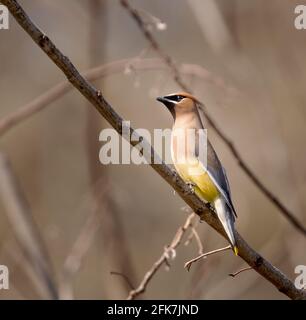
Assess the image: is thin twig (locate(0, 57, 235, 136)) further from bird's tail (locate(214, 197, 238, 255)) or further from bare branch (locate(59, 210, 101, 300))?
bare branch (locate(59, 210, 101, 300))

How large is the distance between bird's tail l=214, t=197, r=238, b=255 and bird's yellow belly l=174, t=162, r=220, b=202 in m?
0.10

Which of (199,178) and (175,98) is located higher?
(175,98)

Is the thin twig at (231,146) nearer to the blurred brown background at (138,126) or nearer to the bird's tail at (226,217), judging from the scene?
the bird's tail at (226,217)

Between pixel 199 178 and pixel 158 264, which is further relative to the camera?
pixel 199 178

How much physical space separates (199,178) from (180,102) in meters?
0.47

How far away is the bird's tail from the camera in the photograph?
9.80 ft

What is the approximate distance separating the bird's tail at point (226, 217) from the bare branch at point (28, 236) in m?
0.93

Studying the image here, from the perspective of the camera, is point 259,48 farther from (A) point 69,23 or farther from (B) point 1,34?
(B) point 1,34

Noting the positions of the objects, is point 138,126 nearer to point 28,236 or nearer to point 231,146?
point 28,236

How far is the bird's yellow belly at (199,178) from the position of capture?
12.3 ft

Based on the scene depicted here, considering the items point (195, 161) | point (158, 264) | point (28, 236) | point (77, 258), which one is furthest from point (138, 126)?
point (158, 264)

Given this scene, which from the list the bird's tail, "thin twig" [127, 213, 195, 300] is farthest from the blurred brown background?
"thin twig" [127, 213, 195, 300]

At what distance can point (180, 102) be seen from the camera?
4.08 m

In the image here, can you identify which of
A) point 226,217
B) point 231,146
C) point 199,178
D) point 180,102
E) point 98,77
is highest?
point 98,77
